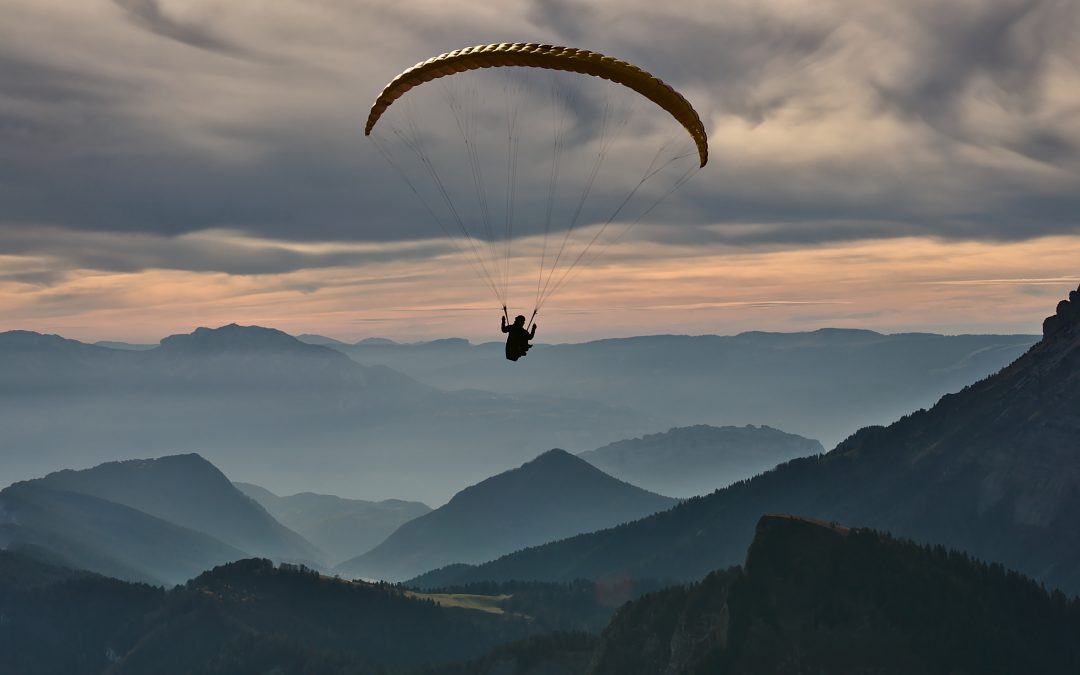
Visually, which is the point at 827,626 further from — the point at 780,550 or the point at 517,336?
the point at 517,336

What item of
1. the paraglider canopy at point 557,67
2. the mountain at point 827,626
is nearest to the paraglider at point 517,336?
the paraglider canopy at point 557,67

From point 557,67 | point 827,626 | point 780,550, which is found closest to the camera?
point 557,67

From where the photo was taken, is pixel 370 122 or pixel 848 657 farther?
pixel 848 657

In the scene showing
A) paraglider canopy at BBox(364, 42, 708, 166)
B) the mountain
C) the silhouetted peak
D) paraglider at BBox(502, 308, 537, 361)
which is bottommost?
the mountain

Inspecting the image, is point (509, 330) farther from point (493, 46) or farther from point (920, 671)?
point (920, 671)

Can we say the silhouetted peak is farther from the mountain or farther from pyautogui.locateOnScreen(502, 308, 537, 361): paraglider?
pyautogui.locateOnScreen(502, 308, 537, 361): paraglider

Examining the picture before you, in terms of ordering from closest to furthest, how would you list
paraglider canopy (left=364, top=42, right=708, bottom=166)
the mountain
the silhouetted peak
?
paraglider canopy (left=364, top=42, right=708, bottom=166), the mountain, the silhouetted peak

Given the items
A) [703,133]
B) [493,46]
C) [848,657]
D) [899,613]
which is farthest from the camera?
[899,613]

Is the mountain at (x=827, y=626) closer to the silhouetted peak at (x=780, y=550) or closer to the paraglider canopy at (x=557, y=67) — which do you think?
the silhouetted peak at (x=780, y=550)

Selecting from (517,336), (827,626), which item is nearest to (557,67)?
(517,336)

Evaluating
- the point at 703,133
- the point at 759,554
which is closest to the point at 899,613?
the point at 759,554

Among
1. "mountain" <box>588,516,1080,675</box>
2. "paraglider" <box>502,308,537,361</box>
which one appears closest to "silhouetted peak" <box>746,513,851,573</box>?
"mountain" <box>588,516,1080,675</box>
